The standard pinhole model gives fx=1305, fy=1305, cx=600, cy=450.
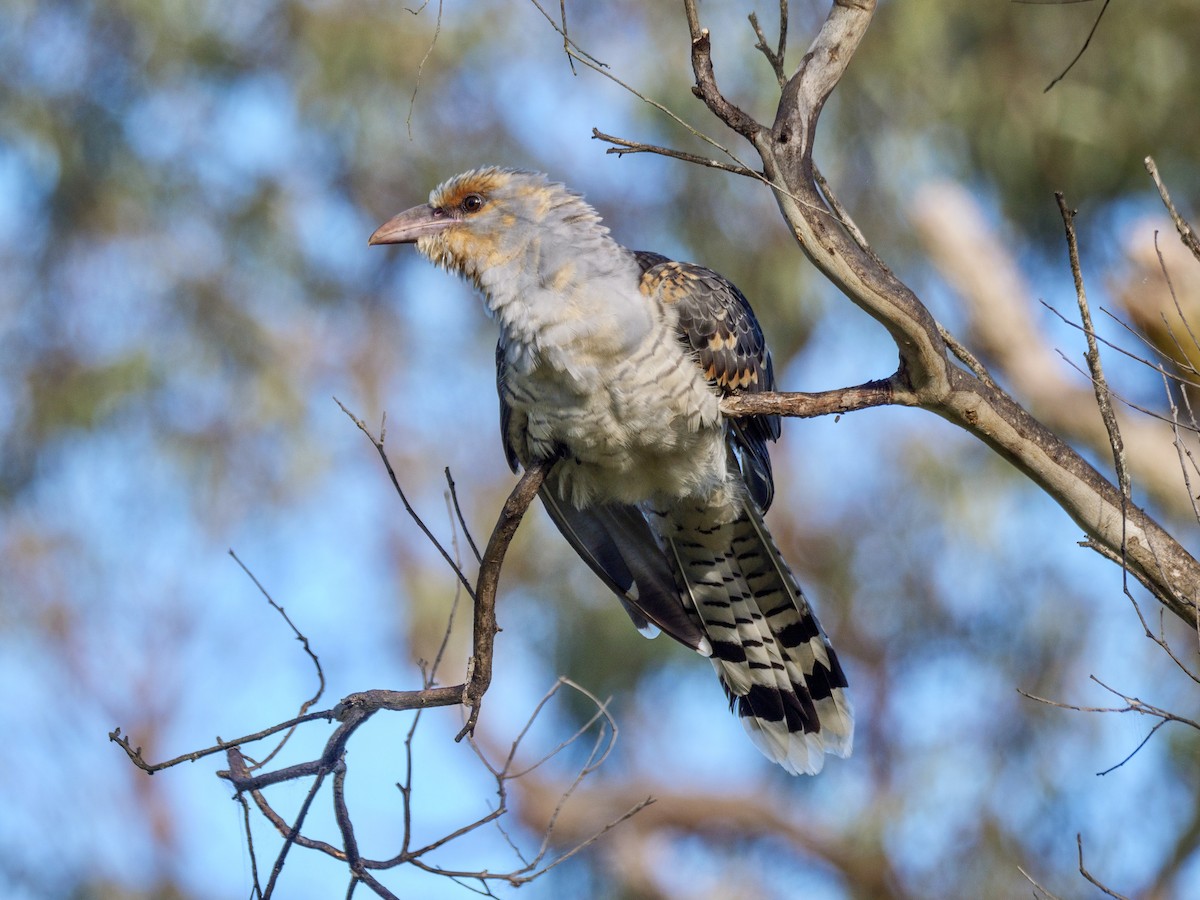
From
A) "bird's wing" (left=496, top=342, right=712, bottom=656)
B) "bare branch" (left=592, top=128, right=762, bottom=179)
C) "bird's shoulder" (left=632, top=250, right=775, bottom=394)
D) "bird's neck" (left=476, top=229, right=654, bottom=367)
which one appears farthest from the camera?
"bird's wing" (left=496, top=342, right=712, bottom=656)

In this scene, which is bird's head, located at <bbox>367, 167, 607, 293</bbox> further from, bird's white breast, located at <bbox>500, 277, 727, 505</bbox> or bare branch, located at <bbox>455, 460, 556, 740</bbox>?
bare branch, located at <bbox>455, 460, 556, 740</bbox>

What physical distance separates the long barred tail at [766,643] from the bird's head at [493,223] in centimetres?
92

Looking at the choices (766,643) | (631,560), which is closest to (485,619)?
(631,560)

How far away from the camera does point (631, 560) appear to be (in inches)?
156

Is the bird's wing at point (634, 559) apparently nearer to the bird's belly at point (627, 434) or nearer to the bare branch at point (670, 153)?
the bird's belly at point (627, 434)

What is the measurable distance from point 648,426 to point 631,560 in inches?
27.6

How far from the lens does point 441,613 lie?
903 cm

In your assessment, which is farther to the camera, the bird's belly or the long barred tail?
the long barred tail

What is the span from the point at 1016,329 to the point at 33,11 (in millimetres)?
6473

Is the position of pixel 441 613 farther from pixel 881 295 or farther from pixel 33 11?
pixel 881 295

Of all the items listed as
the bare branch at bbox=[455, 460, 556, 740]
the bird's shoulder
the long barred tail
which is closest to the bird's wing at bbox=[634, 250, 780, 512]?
the bird's shoulder

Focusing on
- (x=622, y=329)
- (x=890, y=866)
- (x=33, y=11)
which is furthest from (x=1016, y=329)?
(x=33, y=11)

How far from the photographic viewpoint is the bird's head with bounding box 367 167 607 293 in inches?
138

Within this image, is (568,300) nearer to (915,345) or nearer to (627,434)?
(627,434)
